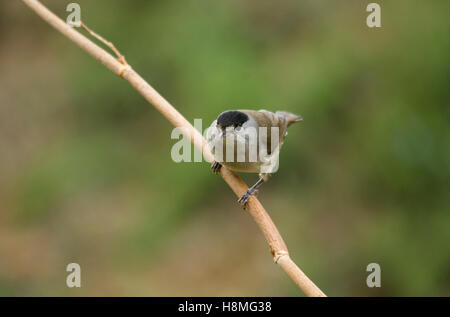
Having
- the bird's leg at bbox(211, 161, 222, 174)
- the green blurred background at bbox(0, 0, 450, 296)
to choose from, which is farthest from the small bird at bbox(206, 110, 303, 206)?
the green blurred background at bbox(0, 0, 450, 296)

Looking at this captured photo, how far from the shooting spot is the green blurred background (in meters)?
4.75

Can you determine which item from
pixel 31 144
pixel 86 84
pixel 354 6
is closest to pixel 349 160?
pixel 354 6

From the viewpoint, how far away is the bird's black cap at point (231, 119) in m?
2.95

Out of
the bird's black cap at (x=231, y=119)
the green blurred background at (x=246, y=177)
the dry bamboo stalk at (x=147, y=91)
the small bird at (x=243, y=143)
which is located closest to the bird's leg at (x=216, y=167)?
the small bird at (x=243, y=143)

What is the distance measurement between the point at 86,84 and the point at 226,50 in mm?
1854

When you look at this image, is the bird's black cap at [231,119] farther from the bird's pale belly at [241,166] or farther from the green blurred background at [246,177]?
the green blurred background at [246,177]

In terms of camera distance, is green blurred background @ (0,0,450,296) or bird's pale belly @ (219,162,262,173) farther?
green blurred background @ (0,0,450,296)

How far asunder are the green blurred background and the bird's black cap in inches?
89.2

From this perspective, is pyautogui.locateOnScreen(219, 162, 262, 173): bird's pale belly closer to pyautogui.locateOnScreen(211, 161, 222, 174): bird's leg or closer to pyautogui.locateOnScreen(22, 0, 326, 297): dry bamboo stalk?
pyautogui.locateOnScreen(22, 0, 326, 297): dry bamboo stalk

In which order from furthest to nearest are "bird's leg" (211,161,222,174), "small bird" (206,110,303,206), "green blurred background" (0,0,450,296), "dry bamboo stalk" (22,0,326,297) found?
"green blurred background" (0,0,450,296), "bird's leg" (211,161,222,174), "small bird" (206,110,303,206), "dry bamboo stalk" (22,0,326,297)

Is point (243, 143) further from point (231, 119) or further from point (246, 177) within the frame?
point (246, 177)

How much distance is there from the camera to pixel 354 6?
569 cm

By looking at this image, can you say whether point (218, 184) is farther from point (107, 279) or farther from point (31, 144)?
point (31, 144)

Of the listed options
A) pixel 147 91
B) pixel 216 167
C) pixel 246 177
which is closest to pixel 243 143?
pixel 216 167
